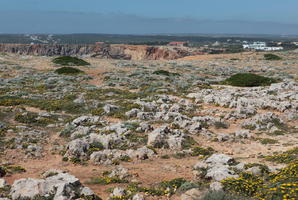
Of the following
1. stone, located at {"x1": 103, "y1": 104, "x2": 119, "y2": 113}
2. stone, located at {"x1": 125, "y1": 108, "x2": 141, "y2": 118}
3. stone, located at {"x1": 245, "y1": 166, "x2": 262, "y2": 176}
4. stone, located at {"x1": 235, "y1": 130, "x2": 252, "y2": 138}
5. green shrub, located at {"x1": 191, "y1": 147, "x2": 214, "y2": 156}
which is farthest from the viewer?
stone, located at {"x1": 103, "y1": 104, "x2": 119, "y2": 113}

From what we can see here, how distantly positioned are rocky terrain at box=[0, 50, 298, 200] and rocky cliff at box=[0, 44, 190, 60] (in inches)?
3581

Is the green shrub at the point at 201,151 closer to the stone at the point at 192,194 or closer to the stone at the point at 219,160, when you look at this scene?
the stone at the point at 219,160

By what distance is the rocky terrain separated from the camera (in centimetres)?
851

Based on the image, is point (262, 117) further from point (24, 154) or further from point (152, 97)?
point (24, 154)

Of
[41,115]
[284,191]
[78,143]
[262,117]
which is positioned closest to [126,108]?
[41,115]

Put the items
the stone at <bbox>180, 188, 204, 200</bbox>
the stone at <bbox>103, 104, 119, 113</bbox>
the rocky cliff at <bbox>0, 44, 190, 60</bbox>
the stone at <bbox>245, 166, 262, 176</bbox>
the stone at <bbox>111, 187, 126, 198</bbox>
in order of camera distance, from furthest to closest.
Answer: the rocky cliff at <bbox>0, 44, 190, 60</bbox> < the stone at <bbox>103, 104, 119, 113</bbox> < the stone at <bbox>245, 166, 262, 176</bbox> < the stone at <bbox>111, 187, 126, 198</bbox> < the stone at <bbox>180, 188, 204, 200</bbox>

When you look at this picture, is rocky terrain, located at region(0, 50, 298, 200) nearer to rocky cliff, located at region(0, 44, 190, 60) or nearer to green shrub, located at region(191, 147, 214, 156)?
green shrub, located at region(191, 147, 214, 156)

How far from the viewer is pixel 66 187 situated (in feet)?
26.3

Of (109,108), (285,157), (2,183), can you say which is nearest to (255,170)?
(285,157)

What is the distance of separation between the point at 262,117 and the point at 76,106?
498 inches

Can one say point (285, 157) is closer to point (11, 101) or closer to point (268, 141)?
point (268, 141)

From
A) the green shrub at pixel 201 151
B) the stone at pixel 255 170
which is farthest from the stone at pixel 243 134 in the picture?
the stone at pixel 255 170

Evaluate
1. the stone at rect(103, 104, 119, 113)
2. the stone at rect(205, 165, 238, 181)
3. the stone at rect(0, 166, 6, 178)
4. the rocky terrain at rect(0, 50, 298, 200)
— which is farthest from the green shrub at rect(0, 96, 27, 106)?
the stone at rect(205, 165, 238, 181)

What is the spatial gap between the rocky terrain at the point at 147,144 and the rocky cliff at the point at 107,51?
3581 inches
